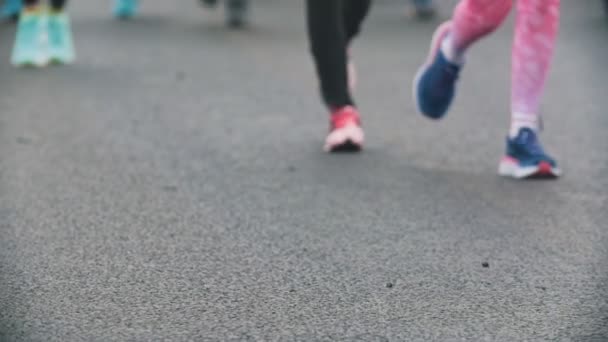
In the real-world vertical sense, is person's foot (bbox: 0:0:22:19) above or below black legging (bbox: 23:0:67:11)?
below

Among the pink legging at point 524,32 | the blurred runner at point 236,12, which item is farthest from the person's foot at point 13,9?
the pink legging at point 524,32

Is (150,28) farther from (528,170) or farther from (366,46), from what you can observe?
(528,170)

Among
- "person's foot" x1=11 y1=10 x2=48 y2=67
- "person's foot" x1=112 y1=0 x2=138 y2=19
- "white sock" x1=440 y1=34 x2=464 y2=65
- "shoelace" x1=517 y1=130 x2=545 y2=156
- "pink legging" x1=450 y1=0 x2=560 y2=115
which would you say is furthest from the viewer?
"person's foot" x1=112 y1=0 x2=138 y2=19

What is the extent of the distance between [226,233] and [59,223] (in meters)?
0.49

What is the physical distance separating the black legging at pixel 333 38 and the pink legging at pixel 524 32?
540 millimetres

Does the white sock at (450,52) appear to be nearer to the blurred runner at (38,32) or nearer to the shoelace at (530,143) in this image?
the shoelace at (530,143)

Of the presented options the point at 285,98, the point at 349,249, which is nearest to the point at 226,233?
the point at 349,249

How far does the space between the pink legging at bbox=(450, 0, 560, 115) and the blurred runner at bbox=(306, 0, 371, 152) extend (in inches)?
21.4

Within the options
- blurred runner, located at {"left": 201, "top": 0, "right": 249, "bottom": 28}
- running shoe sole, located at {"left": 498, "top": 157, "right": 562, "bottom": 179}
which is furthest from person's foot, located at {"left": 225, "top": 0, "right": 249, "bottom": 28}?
running shoe sole, located at {"left": 498, "top": 157, "right": 562, "bottom": 179}

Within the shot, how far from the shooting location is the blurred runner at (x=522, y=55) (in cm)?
391

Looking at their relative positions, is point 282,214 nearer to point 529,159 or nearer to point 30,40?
point 529,159

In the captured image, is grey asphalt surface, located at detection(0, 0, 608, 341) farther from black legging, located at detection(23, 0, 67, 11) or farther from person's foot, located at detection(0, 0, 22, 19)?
person's foot, located at detection(0, 0, 22, 19)

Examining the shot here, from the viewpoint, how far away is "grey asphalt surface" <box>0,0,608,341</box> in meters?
2.57

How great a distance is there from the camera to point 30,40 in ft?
22.3
